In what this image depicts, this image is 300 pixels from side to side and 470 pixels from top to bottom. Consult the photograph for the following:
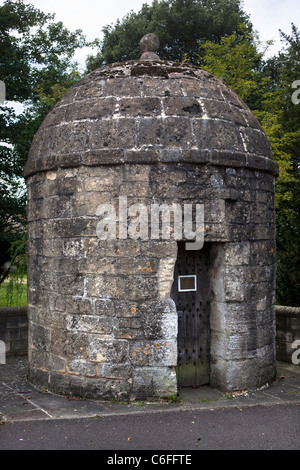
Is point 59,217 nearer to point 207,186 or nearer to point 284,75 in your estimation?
point 207,186

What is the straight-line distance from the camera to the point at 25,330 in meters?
8.80

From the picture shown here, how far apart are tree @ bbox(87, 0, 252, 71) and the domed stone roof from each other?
16567mm

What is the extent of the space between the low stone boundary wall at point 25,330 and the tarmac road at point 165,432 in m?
2.82

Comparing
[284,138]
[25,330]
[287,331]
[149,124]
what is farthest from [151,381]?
[284,138]

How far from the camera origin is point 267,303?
21.5 feet

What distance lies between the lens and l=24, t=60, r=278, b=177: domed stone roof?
5797 millimetres

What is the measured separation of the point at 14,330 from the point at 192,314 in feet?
12.8

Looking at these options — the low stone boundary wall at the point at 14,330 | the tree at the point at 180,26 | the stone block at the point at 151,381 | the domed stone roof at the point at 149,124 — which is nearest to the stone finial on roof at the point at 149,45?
the domed stone roof at the point at 149,124

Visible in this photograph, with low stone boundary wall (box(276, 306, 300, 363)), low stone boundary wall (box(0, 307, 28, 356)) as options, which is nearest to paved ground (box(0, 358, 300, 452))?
low stone boundary wall (box(276, 306, 300, 363))

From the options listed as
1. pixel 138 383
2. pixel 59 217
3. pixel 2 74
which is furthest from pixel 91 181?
pixel 2 74

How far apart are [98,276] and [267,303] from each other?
7.87ft

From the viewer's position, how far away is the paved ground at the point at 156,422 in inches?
181

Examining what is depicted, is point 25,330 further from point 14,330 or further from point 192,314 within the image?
point 192,314

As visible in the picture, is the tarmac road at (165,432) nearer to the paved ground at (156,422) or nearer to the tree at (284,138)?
the paved ground at (156,422)
